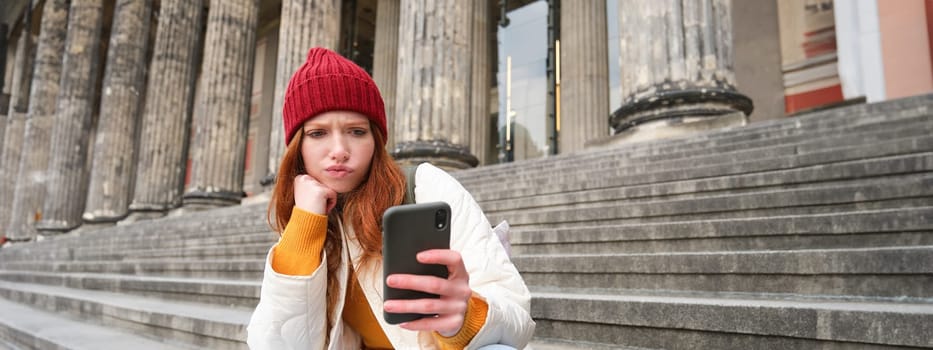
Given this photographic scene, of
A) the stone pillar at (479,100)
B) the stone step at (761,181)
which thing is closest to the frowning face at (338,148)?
the stone step at (761,181)

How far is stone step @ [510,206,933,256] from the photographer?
224cm

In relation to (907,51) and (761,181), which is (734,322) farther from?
(907,51)

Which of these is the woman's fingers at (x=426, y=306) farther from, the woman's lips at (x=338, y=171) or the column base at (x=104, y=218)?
the column base at (x=104, y=218)

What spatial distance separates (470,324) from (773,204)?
8.24 ft

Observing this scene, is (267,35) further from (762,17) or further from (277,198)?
(277,198)

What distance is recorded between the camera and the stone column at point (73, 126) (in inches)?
629

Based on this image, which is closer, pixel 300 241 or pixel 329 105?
pixel 300 241

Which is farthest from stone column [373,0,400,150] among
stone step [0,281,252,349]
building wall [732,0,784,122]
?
stone step [0,281,252,349]

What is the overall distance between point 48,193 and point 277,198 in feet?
62.1

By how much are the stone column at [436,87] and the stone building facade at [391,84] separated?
21mm

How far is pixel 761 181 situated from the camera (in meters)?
3.23

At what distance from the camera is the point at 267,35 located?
66.0 feet

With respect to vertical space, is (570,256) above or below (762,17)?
below

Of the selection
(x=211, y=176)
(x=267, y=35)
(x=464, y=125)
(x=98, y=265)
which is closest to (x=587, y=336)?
(x=464, y=125)
